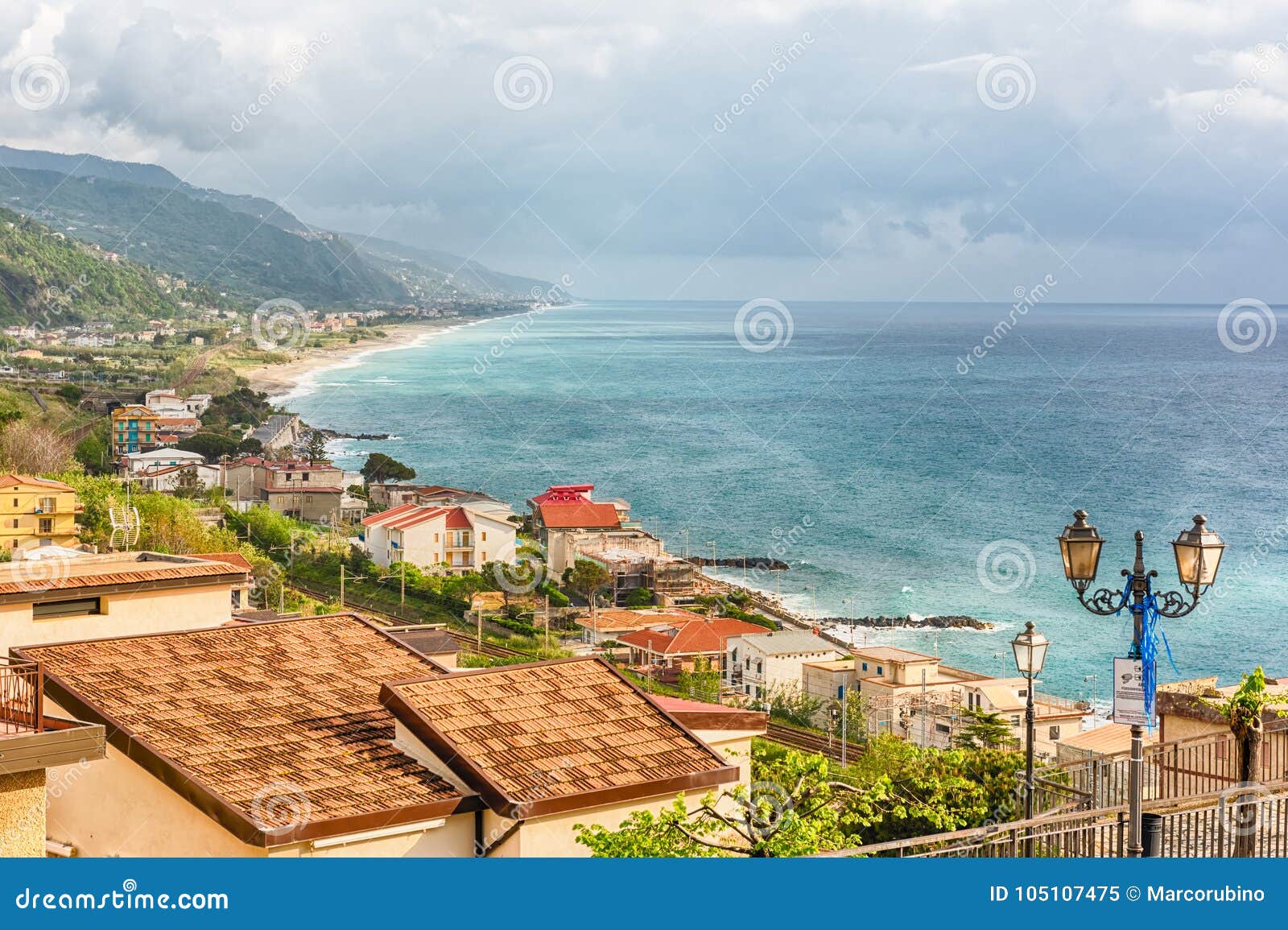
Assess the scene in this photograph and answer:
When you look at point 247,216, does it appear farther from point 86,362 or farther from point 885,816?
point 885,816

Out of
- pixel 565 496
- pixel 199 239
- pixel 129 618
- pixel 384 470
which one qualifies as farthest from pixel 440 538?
pixel 199 239

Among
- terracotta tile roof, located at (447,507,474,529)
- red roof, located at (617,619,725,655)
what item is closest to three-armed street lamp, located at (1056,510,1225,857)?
red roof, located at (617,619,725,655)

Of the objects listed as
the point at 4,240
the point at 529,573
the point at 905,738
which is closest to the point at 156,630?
the point at 905,738

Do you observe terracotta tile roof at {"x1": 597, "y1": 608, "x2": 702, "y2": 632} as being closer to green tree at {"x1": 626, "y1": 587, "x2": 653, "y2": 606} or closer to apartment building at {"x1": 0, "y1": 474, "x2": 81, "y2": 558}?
green tree at {"x1": 626, "y1": 587, "x2": 653, "y2": 606}

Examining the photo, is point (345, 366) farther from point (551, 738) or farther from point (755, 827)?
point (755, 827)

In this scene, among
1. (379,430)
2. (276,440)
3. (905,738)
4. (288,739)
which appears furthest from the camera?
(379,430)

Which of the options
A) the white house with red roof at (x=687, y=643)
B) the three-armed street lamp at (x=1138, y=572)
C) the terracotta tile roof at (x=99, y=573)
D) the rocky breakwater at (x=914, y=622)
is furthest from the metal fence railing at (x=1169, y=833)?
the rocky breakwater at (x=914, y=622)
